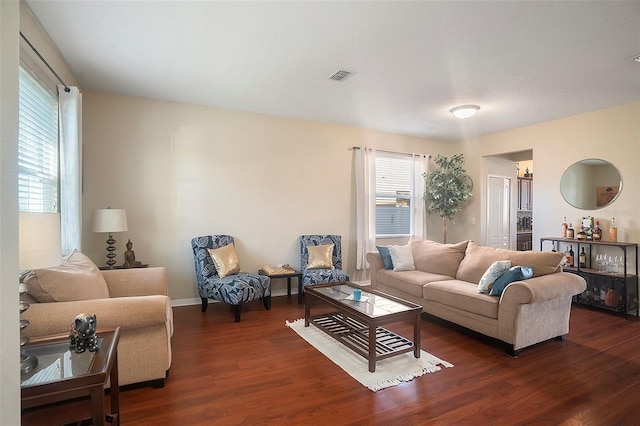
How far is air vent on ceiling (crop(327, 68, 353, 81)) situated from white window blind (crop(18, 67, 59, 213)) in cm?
254

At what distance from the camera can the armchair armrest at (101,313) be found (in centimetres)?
190

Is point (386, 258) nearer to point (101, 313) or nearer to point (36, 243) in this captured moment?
point (101, 313)

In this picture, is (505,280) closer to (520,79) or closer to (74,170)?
(520,79)

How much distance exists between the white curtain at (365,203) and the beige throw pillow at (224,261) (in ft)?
7.07

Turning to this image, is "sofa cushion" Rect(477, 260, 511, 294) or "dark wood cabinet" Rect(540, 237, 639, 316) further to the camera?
"dark wood cabinet" Rect(540, 237, 639, 316)

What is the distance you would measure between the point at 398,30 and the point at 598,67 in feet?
7.15

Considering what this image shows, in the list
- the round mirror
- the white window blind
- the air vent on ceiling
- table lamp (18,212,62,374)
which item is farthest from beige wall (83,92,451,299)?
the round mirror

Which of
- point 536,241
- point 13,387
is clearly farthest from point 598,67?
point 13,387

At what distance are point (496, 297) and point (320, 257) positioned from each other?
2.35 m

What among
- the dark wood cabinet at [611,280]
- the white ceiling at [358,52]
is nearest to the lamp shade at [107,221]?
the white ceiling at [358,52]

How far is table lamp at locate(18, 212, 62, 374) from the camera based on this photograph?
133 centimetres

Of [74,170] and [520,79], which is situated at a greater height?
[520,79]

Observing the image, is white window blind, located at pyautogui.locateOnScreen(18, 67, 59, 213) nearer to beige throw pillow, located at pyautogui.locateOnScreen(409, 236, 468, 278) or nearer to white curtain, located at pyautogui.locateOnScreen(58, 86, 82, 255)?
white curtain, located at pyautogui.locateOnScreen(58, 86, 82, 255)

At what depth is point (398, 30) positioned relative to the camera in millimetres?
2549
